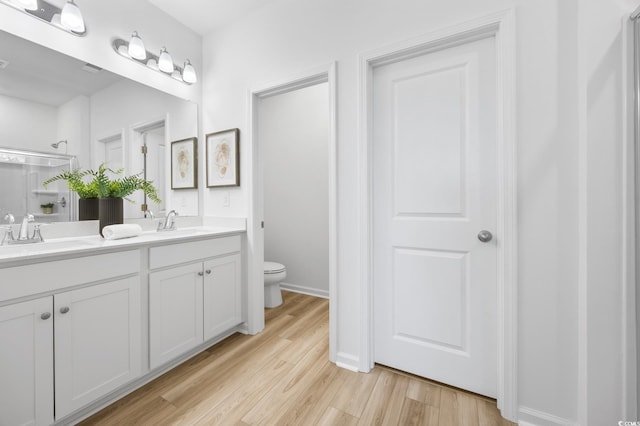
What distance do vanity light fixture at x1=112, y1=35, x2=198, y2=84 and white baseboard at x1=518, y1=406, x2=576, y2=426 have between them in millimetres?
2990

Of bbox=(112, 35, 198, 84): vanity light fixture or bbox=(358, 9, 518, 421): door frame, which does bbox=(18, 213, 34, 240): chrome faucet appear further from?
bbox=(358, 9, 518, 421): door frame

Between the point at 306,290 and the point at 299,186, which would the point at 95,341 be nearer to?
the point at 306,290

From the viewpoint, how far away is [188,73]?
222cm

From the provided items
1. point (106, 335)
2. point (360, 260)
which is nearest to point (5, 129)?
Answer: point (106, 335)

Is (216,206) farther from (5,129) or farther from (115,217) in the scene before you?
(5,129)

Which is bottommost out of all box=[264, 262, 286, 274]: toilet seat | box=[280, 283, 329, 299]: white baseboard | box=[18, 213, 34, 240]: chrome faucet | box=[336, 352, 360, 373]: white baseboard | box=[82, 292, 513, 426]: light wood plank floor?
box=[82, 292, 513, 426]: light wood plank floor

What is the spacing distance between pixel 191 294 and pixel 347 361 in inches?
42.5

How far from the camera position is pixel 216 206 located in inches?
92.0

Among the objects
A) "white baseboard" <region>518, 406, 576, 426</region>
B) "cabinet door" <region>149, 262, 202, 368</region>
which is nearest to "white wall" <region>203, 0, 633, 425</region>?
"white baseboard" <region>518, 406, 576, 426</region>

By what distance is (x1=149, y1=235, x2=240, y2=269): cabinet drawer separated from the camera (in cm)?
157

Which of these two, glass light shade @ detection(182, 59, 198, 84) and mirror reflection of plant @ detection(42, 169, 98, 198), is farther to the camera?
glass light shade @ detection(182, 59, 198, 84)

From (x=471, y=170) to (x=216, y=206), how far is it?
1.91 meters

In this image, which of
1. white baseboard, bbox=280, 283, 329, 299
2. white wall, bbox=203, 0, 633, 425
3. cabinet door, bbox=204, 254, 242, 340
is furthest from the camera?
white baseboard, bbox=280, 283, 329, 299

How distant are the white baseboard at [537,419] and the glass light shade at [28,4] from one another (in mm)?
3202
